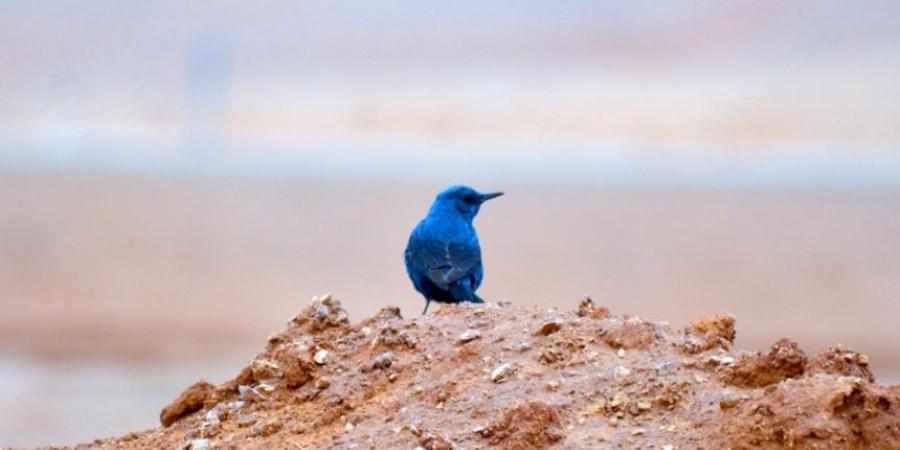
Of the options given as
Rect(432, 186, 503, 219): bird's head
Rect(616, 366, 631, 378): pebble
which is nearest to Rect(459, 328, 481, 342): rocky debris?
Rect(616, 366, 631, 378): pebble

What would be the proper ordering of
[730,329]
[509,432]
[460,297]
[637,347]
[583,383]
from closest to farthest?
[509,432], [583,383], [637,347], [730,329], [460,297]

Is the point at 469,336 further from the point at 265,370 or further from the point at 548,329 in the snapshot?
the point at 265,370

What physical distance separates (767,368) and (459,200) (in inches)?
104

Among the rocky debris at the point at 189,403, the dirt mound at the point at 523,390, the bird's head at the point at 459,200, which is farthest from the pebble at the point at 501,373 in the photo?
the bird's head at the point at 459,200

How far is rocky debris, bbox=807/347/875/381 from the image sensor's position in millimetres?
2580

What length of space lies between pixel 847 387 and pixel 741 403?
7.6 inches

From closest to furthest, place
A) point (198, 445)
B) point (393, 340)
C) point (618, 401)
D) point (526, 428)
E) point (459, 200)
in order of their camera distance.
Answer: point (526, 428) → point (618, 401) → point (198, 445) → point (393, 340) → point (459, 200)

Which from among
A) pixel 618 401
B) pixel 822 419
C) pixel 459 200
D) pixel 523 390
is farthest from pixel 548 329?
pixel 459 200

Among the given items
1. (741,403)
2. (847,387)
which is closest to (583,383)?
(741,403)

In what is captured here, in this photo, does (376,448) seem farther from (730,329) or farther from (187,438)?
(730,329)

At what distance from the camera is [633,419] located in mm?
2488

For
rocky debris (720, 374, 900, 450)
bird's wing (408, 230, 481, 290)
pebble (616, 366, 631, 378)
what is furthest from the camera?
bird's wing (408, 230, 481, 290)

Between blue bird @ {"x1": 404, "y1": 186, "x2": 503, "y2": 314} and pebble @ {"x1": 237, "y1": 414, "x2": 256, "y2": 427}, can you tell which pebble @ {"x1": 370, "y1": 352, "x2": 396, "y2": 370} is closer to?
pebble @ {"x1": 237, "y1": 414, "x2": 256, "y2": 427}

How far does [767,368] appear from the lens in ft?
8.34
